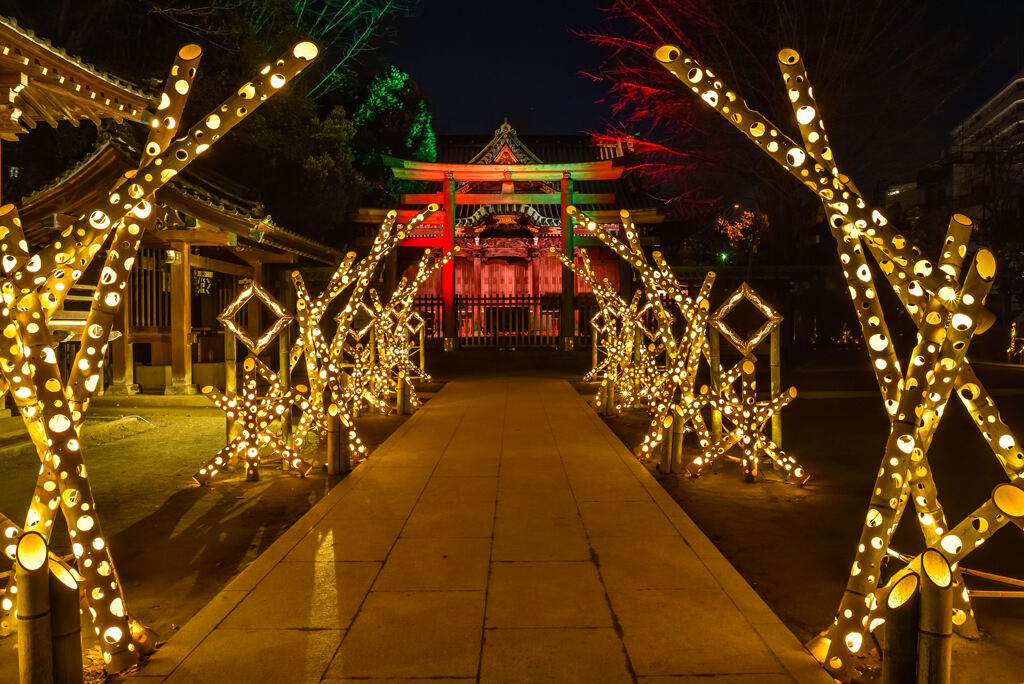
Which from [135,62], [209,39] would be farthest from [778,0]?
[135,62]

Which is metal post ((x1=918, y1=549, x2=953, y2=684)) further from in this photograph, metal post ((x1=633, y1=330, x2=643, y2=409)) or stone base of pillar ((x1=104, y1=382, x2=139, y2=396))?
stone base of pillar ((x1=104, y1=382, x2=139, y2=396))

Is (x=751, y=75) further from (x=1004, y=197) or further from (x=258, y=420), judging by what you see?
(x=258, y=420)

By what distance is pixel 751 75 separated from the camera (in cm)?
1858

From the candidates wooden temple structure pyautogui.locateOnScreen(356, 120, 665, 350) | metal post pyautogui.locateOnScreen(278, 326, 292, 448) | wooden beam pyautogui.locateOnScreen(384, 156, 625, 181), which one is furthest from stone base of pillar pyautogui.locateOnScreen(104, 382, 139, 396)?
wooden beam pyautogui.locateOnScreen(384, 156, 625, 181)

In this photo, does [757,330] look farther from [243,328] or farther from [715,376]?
[243,328]

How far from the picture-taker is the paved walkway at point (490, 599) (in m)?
3.10

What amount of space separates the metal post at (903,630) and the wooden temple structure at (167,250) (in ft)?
35.1

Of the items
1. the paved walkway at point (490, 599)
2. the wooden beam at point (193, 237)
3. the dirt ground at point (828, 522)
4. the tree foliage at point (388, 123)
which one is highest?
the tree foliage at point (388, 123)

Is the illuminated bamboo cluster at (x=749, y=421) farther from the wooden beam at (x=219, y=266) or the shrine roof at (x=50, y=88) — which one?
the wooden beam at (x=219, y=266)

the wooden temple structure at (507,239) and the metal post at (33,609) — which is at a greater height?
the wooden temple structure at (507,239)

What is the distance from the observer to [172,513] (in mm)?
5816

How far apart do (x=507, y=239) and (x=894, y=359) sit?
1992cm

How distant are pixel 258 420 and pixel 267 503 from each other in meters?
0.95

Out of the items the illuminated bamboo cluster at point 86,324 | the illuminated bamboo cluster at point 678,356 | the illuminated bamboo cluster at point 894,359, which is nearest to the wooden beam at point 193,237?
the illuminated bamboo cluster at point 678,356
